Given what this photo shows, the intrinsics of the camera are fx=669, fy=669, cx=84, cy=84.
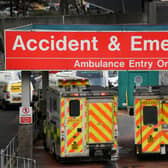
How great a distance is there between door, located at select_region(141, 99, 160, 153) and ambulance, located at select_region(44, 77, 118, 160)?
3.42 ft

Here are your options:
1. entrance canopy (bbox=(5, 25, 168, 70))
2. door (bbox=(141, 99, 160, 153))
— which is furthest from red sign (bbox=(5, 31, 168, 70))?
door (bbox=(141, 99, 160, 153))

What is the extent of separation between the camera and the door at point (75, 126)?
2106cm

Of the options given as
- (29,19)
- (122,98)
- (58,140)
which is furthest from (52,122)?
(29,19)

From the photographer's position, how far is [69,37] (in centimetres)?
2002

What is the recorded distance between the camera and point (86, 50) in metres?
20.1

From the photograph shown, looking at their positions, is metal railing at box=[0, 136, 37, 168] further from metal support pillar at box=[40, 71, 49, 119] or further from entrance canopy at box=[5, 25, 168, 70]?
metal support pillar at box=[40, 71, 49, 119]

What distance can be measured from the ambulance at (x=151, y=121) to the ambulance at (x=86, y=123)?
0.91 m

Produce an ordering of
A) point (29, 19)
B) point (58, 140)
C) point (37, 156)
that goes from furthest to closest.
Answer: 1. point (29, 19)
2. point (37, 156)
3. point (58, 140)

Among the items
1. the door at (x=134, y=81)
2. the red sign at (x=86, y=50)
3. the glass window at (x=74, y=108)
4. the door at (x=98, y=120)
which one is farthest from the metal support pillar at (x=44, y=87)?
the door at (x=134, y=81)

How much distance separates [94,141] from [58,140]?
46.2 inches

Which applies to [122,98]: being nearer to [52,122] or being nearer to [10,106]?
[10,106]

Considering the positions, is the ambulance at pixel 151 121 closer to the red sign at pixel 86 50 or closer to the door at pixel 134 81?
the red sign at pixel 86 50

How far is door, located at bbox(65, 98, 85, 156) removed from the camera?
69.1ft

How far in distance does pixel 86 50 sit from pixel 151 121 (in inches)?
137
